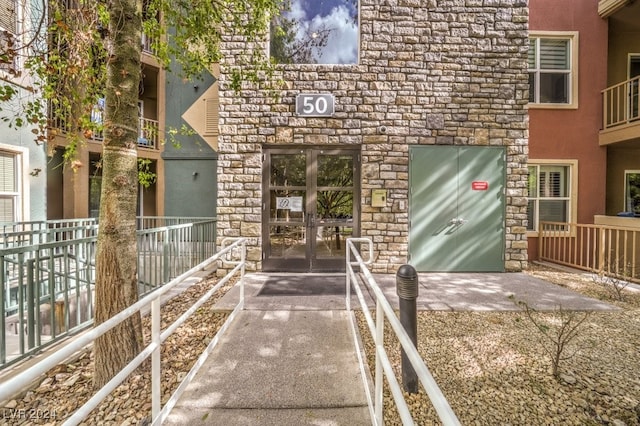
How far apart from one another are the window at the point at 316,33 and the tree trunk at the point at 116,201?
12.1 feet

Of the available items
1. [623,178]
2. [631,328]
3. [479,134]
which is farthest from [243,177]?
[623,178]

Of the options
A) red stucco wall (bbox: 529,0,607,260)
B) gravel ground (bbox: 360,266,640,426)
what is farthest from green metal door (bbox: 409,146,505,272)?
red stucco wall (bbox: 529,0,607,260)

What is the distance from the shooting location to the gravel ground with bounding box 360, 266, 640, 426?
2129 millimetres

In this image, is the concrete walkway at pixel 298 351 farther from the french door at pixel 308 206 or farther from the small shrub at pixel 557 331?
the french door at pixel 308 206

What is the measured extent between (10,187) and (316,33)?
6965 millimetres

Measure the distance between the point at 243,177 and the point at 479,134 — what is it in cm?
464

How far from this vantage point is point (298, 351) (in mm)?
2865

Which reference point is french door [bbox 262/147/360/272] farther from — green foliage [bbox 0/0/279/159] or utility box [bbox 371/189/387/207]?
green foliage [bbox 0/0/279/159]

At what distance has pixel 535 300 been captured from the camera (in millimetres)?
4203

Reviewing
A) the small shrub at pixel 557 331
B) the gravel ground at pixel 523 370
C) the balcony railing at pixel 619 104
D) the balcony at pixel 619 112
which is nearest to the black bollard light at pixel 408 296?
the gravel ground at pixel 523 370

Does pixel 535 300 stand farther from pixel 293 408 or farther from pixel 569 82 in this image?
pixel 569 82

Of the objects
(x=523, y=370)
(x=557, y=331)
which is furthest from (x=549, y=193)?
(x=523, y=370)

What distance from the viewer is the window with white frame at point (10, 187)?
5820mm

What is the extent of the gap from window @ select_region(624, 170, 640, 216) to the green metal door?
484 cm
